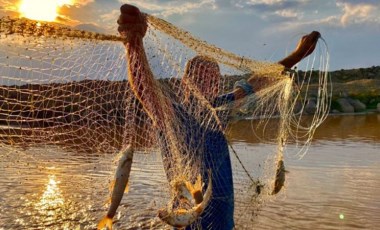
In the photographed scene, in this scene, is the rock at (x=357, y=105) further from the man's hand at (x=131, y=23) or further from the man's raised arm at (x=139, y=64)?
the man's hand at (x=131, y=23)

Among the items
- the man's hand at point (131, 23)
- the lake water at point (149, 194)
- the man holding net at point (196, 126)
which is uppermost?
the man's hand at point (131, 23)

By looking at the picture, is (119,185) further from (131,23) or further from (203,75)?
(131,23)

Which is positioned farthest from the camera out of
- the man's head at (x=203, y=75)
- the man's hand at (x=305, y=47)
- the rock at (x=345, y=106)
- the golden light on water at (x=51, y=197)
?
the rock at (x=345, y=106)

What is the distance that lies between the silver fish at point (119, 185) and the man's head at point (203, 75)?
1.01 metres

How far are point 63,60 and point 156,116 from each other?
1.13m

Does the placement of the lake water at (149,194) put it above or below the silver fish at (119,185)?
below

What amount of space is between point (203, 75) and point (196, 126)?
541 mm

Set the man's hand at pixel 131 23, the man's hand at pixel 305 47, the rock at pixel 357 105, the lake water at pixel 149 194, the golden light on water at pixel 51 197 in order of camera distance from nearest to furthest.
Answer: the man's hand at pixel 131 23 < the man's hand at pixel 305 47 < the lake water at pixel 149 194 < the golden light on water at pixel 51 197 < the rock at pixel 357 105

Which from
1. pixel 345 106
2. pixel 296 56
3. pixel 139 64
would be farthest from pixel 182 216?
pixel 345 106

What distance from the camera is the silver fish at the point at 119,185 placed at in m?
4.93

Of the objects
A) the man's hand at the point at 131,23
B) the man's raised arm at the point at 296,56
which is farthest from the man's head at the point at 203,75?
the man's hand at the point at 131,23

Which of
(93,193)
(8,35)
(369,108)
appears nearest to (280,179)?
(8,35)

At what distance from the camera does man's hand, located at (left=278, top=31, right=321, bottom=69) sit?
5.26 meters

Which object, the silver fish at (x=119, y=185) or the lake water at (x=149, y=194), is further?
the lake water at (x=149, y=194)
